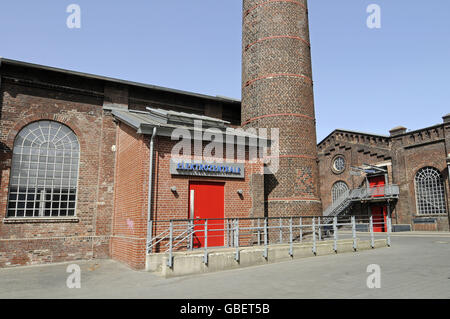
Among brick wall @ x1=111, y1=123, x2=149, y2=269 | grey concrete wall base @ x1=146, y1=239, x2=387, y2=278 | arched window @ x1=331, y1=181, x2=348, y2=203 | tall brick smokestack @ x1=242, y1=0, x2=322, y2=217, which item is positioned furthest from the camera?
arched window @ x1=331, y1=181, x2=348, y2=203

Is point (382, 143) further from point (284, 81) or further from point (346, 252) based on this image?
point (346, 252)

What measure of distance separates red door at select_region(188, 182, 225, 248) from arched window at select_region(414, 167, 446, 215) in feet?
72.6

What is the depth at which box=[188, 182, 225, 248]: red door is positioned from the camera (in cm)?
1177

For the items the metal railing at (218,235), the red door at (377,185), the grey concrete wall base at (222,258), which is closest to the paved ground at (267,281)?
the grey concrete wall base at (222,258)

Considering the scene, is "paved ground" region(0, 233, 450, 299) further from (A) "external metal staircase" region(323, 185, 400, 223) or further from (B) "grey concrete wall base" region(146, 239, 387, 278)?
(A) "external metal staircase" region(323, 185, 400, 223)

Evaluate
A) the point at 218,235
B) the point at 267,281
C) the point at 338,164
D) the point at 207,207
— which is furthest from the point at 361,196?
the point at 267,281

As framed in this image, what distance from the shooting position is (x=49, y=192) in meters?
13.0

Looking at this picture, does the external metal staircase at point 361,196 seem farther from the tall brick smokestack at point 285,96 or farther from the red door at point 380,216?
the tall brick smokestack at point 285,96

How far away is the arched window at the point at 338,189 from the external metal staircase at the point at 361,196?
3.35 ft

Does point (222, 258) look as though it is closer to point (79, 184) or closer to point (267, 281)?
point (267, 281)

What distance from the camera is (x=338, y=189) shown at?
36.0 metres

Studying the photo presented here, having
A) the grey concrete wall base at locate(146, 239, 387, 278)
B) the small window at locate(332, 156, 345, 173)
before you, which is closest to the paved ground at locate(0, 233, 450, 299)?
the grey concrete wall base at locate(146, 239, 387, 278)

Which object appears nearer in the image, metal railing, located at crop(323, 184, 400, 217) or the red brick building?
the red brick building
